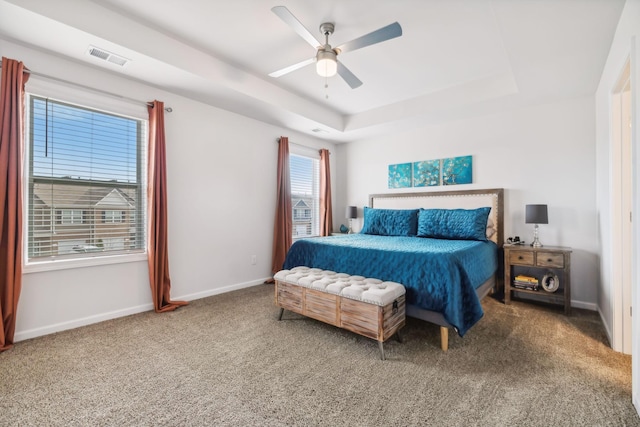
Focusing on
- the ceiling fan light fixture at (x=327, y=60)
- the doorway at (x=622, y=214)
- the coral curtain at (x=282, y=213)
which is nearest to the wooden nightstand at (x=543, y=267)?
the doorway at (x=622, y=214)

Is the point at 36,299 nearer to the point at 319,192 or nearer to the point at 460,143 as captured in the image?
the point at 319,192

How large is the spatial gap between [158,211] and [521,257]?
4.06 metres

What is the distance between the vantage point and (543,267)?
313cm

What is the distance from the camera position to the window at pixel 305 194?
4840 millimetres

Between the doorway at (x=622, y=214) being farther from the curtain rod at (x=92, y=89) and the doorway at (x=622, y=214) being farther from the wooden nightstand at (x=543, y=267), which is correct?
the curtain rod at (x=92, y=89)

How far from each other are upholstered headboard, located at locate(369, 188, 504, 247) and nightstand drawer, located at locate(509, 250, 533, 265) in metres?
0.41

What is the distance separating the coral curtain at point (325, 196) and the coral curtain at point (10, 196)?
3.80 metres

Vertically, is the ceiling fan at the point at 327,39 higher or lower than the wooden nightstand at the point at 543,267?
higher

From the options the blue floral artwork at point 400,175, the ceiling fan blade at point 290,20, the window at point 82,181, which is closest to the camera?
the ceiling fan blade at point 290,20

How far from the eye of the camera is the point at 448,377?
5.92 ft

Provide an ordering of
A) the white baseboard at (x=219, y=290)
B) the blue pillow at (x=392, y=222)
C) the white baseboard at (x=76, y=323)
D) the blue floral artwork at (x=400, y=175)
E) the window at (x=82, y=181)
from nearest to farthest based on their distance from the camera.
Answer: the white baseboard at (x=76, y=323) < the window at (x=82, y=181) < the white baseboard at (x=219, y=290) < the blue pillow at (x=392, y=222) < the blue floral artwork at (x=400, y=175)

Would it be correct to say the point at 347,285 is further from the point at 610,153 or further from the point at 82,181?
the point at 82,181

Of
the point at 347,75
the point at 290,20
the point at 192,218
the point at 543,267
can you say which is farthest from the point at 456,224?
the point at 192,218

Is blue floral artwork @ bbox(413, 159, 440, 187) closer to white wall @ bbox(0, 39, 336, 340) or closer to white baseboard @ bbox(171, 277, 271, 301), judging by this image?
white wall @ bbox(0, 39, 336, 340)
